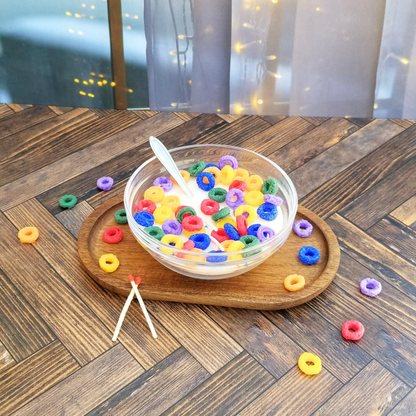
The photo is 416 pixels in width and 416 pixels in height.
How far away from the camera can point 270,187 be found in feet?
3.10

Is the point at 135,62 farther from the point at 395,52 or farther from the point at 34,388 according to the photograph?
the point at 34,388

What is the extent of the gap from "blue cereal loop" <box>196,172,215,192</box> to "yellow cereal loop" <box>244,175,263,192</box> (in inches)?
2.3

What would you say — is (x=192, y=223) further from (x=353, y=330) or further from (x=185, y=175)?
(x=353, y=330)

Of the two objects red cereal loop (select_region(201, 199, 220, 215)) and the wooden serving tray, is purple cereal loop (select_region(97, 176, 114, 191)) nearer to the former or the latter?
the wooden serving tray

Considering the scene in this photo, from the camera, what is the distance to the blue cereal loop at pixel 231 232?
872 mm

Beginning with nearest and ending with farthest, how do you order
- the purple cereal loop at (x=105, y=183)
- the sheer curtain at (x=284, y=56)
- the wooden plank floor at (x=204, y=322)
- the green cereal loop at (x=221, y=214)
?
the wooden plank floor at (x=204, y=322), the green cereal loop at (x=221, y=214), the purple cereal loop at (x=105, y=183), the sheer curtain at (x=284, y=56)

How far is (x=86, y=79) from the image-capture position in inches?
54.7

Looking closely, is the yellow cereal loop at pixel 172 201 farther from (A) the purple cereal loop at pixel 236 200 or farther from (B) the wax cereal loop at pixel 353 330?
(B) the wax cereal loop at pixel 353 330

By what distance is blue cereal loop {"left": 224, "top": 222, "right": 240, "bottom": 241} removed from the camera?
34.3 inches

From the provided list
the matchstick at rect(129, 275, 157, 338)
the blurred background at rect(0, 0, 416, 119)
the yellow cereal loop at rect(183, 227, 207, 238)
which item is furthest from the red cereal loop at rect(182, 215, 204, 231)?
the blurred background at rect(0, 0, 416, 119)

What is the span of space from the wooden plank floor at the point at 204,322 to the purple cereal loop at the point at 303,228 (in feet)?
0.25

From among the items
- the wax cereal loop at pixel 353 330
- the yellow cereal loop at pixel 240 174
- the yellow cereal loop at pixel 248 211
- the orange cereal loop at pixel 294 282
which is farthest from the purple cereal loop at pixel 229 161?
the wax cereal loop at pixel 353 330

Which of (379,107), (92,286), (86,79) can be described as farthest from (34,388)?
(379,107)

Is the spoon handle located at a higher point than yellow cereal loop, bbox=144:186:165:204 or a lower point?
higher
